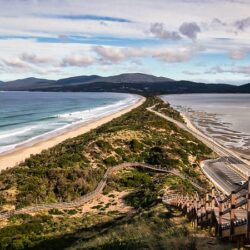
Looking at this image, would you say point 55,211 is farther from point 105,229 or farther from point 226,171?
point 226,171

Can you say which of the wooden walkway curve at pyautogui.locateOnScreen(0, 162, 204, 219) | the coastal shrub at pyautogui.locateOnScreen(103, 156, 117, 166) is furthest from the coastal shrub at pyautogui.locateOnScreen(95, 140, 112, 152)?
the wooden walkway curve at pyautogui.locateOnScreen(0, 162, 204, 219)

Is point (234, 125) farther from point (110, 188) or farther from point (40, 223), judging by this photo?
point (40, 223)

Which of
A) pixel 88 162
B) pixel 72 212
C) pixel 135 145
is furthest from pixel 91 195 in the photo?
pixel 135 145

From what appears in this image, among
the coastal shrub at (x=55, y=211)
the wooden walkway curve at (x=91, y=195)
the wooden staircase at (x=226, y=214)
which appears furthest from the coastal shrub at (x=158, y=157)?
the wooden staircase at (x=226, y=214)

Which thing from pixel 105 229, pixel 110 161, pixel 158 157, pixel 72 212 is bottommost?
pixel 72 212

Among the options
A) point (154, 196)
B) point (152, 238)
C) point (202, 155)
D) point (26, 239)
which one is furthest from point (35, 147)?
point (152, 238)
